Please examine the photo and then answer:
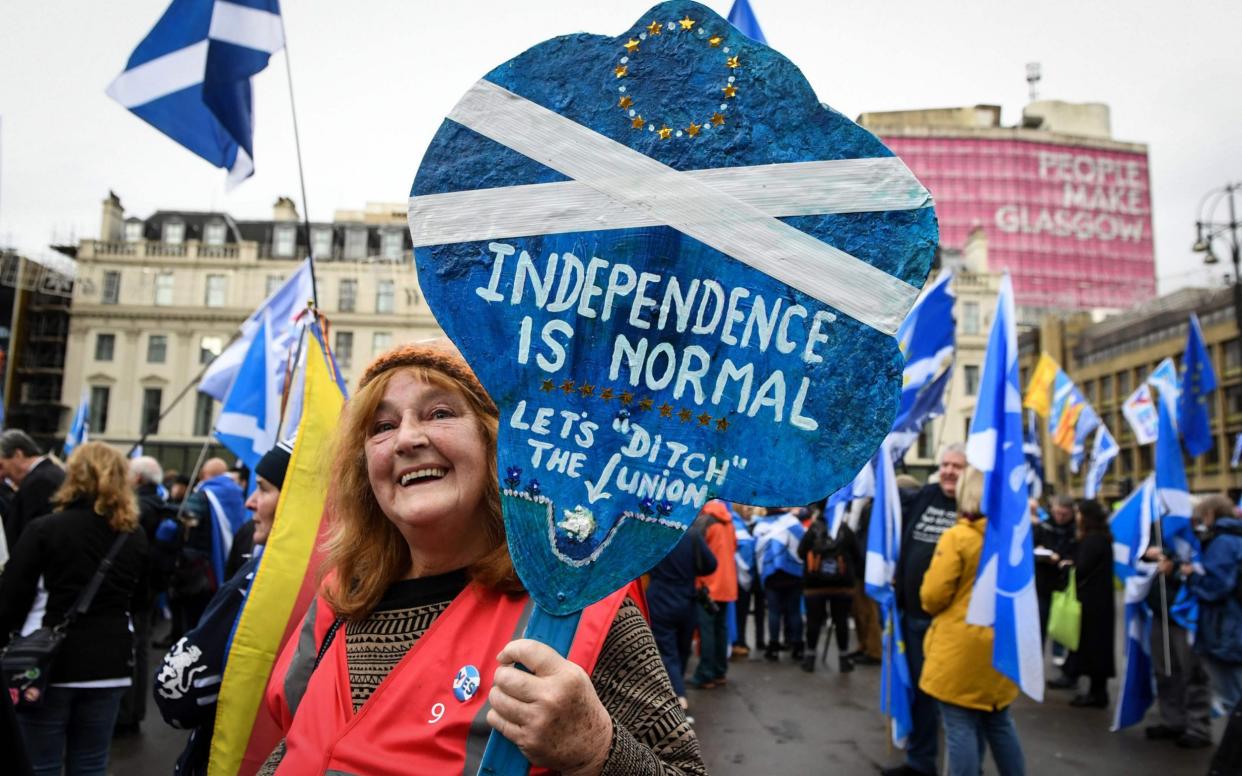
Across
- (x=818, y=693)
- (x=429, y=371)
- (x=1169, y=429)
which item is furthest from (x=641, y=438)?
(x=818, y=693)

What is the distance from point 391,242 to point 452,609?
4759 centimetres

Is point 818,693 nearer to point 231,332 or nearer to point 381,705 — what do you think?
point 381,705

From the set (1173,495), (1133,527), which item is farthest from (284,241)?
(1173,495)

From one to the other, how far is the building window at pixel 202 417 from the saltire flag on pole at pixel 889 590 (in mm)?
40715

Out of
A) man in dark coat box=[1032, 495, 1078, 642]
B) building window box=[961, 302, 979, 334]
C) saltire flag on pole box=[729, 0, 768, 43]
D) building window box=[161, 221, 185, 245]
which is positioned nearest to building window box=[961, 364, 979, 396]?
building window box=[961, 302, 979, 334]

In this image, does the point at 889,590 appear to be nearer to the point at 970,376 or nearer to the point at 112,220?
the point at 970,376

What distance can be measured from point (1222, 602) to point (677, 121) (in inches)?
284

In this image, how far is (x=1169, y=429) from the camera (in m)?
7.39

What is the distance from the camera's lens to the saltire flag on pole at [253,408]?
24.4 feet

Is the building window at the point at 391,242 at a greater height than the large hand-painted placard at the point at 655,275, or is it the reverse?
the building window at the point at 391,242

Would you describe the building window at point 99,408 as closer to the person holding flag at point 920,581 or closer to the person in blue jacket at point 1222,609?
the person holding flag at point 920,581

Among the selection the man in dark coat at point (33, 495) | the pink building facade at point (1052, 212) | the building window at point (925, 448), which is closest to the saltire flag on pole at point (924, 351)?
the man in dark coat at point (33, 495)

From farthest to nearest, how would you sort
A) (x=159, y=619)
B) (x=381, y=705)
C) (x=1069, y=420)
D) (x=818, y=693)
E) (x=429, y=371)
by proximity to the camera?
(x=1069, y=420)
(x=159, y=619)
(x=818, y=693)
(x=429, y=371)
(x=381, y=705)

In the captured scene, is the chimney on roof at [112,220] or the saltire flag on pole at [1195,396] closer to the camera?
the saltire flag on pole at [1195,396]
